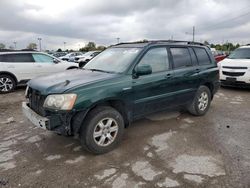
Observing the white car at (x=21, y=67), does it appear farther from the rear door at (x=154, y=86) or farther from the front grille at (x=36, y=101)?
the rear door at (x=154, y=86)

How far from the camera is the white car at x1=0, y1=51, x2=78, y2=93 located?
8.55m

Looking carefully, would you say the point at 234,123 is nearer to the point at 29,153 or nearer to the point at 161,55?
the point at 161,55


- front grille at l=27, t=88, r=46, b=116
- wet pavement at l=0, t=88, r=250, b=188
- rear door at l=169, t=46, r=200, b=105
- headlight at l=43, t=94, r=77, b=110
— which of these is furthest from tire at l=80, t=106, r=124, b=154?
rear door at l=169, t=46, r=200, b=105

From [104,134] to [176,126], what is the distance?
1.89 metres

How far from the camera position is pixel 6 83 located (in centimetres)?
856

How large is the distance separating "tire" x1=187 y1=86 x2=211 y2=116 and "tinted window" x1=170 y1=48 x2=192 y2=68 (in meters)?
0.80

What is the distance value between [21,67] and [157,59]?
6.41 metres

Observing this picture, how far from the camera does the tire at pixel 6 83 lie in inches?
334

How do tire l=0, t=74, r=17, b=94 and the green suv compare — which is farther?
tire l=0, t=74, r=17, b=94

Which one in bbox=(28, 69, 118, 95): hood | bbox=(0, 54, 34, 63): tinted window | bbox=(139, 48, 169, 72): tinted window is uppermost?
bbox=(0, 54, 34, 63): tinted window

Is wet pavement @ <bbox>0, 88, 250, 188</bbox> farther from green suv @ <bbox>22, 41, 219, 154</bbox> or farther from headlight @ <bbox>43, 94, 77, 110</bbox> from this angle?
headlight @ <bbox>43, 94, 77, 110</bbox>

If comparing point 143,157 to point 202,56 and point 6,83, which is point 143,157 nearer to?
point 202,56

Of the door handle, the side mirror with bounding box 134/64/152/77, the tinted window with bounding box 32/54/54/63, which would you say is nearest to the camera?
the side mirror with bounding box 134/64/152/77

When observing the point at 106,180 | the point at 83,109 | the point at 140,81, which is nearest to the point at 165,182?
the point at 106,180
